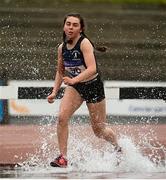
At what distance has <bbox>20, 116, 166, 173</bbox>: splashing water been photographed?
8.92 m

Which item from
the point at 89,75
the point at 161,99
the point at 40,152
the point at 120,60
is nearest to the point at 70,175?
the point at 89,75

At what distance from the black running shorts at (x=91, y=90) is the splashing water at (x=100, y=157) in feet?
2.41

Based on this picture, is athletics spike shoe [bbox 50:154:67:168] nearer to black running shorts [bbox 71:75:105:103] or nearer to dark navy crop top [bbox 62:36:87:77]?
black running shorts [bbox 71:75:105:103]

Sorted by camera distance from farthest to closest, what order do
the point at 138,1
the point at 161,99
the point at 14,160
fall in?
the point at 138,1, the point at 161,99, the point at 14,160

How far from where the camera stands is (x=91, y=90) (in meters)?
8.94

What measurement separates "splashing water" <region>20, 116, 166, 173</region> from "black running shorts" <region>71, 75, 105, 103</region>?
0.74 metres

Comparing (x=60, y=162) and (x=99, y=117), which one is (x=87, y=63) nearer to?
(x=99, y=117)

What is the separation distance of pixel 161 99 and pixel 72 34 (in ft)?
14.8

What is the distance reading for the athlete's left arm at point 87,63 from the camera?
8625 mm

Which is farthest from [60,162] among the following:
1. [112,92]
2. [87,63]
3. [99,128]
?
[112,92]

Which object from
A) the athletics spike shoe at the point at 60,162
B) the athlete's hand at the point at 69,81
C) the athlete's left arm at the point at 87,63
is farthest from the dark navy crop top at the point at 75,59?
the athletics spike shoe at the point at 60,162

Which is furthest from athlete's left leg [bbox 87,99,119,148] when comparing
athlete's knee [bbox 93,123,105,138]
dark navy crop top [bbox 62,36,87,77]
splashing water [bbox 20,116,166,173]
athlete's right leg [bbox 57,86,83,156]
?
dark navy crop top [bbox 62,36,87,77]

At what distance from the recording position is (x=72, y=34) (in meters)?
8.79

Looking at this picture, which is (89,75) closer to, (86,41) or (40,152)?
(86,41)
